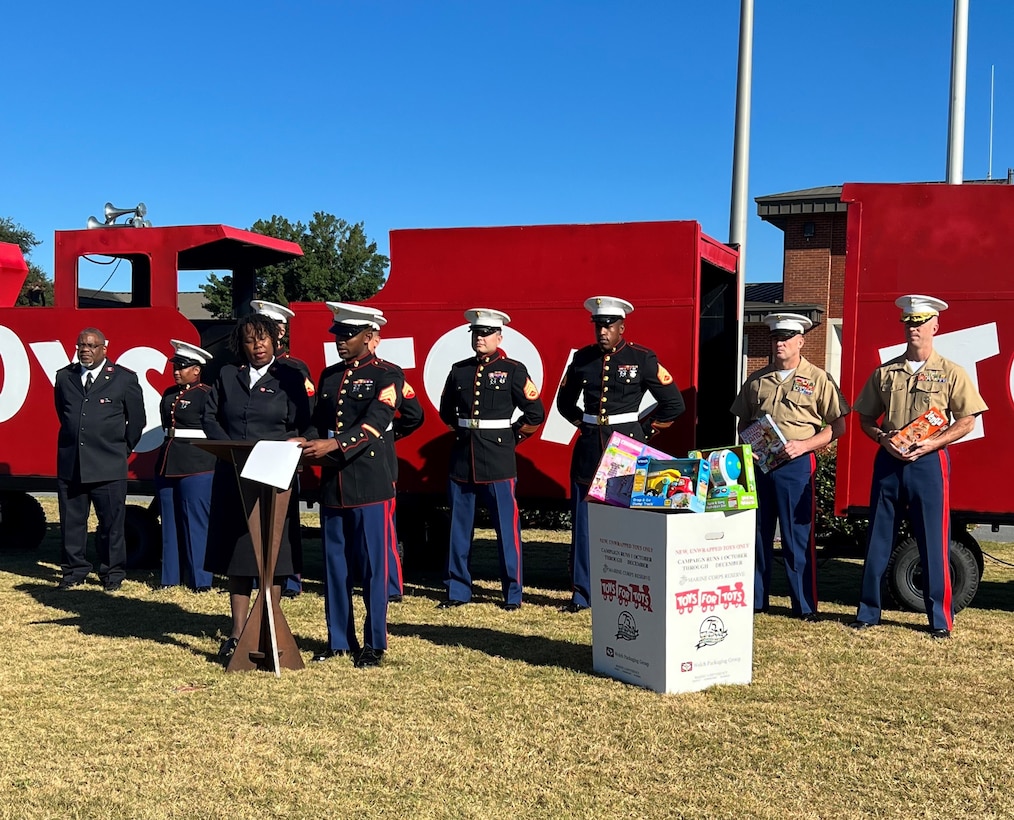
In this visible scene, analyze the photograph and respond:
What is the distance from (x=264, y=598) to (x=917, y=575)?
4117 millimetres

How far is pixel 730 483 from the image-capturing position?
5027mm

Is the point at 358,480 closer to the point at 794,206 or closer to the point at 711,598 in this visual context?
the point at 711,598

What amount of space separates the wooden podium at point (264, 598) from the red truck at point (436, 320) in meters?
2.63

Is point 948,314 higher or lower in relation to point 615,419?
higher

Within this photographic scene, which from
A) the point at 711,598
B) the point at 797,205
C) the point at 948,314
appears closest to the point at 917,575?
the point at 948,314

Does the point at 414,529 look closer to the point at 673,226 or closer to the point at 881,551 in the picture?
the point at 673,226

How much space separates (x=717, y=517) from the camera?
16.4ft

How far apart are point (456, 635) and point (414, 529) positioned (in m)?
2.33

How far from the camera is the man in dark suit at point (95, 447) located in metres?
7.98

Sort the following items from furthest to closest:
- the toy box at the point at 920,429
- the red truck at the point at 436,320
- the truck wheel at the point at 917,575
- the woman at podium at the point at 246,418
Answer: the red truck at the point at 436,320 → the truck wheel at the point at 917,575 → the toy box at the point at 920,429 → the woman at podium at the point at 246,418

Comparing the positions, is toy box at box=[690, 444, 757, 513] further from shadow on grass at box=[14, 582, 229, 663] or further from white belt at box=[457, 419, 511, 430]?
shadow on grass at box=[14, 582, 229, 663]

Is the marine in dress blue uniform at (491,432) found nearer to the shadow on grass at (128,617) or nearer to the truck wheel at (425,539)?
the truck wheel at (425,539)

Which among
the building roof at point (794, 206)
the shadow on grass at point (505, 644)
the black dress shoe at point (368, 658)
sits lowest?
the shadow on grass at point (505, 644)

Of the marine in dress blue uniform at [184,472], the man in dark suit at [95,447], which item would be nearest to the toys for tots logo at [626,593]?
the marine in dress blue uniform at [184,472]
